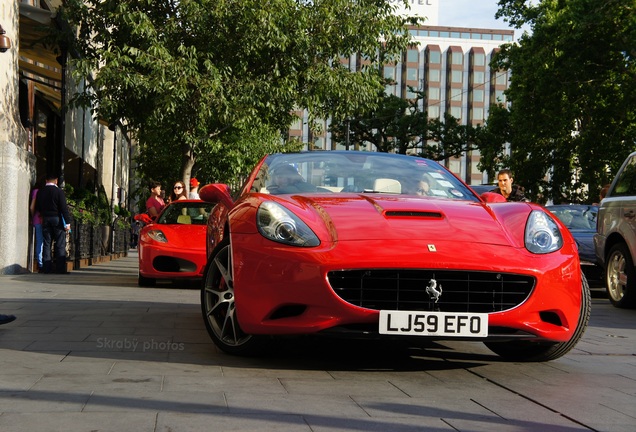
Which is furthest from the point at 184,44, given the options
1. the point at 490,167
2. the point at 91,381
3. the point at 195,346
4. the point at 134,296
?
the point at 490,167

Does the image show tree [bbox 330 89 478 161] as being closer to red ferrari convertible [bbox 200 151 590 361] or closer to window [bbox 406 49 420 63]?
window [bbox 406 49 420 63]

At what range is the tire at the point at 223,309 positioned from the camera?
580 cm

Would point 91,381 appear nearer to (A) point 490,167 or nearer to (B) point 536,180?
(B) point 536,180

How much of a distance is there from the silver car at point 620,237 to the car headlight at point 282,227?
691cm

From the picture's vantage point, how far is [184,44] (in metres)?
22.2

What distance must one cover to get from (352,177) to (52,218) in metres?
11.1

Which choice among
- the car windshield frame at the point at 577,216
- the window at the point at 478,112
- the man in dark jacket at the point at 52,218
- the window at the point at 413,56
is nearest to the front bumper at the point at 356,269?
the car windshield frame at the point at 577,216

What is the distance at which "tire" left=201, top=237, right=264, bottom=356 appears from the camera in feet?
19.0

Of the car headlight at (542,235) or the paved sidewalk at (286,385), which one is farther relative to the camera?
the car headlight at (542,235)

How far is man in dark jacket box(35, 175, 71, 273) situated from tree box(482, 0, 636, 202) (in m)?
19.8

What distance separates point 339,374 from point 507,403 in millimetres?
1094

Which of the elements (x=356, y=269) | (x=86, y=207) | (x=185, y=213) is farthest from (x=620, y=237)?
(x=86, y=207)

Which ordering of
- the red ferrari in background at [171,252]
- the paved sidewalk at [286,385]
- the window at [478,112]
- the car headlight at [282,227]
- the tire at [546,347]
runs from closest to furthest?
the paved sidewalk at [286,385], the car headlight at [282,227], the tire at [546,347], the red ferrari in background at [171,252], the window at [478,112]

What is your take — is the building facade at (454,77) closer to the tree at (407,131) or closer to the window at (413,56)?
the window at (413,56)
